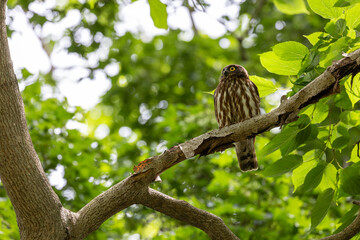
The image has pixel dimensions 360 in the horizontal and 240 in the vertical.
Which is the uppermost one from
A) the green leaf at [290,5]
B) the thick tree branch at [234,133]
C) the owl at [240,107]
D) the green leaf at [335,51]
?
the owl at [240,107]

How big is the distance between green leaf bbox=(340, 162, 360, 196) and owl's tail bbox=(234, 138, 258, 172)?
267 cm

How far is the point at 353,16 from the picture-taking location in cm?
238

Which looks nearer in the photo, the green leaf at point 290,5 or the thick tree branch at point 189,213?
the green leaf at point 290,5

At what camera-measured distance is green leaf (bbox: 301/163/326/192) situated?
2496 millimetres

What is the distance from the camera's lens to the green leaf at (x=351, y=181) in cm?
232

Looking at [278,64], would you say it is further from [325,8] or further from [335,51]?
[325,8]

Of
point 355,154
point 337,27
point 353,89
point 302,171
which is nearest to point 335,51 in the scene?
point 337,27

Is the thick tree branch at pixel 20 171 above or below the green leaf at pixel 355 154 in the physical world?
above

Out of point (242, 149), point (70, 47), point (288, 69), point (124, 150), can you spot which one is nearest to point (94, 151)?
point (124, 150)

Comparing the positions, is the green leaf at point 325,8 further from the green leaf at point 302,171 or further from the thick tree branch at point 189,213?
the thick tree branch at point 189,213

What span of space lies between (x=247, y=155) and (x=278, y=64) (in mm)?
2497

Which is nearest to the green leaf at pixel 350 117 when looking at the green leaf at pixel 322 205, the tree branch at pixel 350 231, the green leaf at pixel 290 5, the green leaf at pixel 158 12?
the green leaf at pixel 322 205

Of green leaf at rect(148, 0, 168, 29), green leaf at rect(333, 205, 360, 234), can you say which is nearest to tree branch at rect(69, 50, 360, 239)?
green leaf at rect(333, 205, 360, 234)

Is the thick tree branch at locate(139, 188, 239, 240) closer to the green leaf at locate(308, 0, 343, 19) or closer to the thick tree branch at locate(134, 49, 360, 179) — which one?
the thick tree branch at locate(134, 49, 360, 179)
